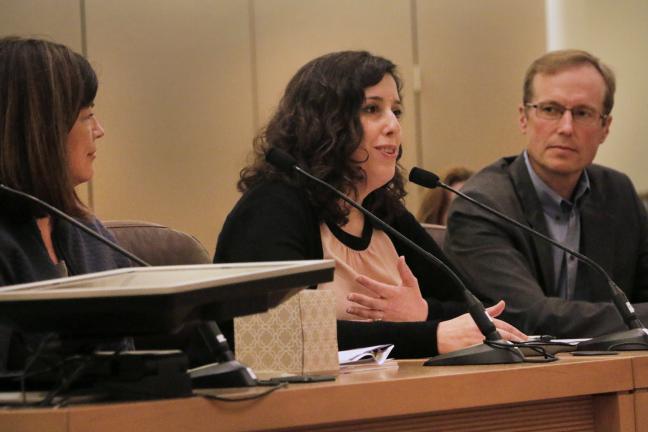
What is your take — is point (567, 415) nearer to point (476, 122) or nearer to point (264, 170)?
point (264, 170)

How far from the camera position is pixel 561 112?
11.1ft

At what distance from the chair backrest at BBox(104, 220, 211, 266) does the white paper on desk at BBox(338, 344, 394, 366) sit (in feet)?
3.13

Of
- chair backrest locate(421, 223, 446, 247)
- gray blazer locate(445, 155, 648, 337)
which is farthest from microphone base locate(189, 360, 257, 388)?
chair backrest locate(421, 223, 446, 247)

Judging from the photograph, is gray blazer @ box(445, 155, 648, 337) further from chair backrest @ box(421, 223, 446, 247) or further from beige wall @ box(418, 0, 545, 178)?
Result: beige wall @ box(418, 0, 545, 178)

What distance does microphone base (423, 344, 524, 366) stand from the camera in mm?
1736

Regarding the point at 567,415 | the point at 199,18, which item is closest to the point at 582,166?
the point at 567,415

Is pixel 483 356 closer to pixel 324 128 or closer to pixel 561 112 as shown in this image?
pixel 324 128

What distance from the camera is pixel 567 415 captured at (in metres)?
1.67

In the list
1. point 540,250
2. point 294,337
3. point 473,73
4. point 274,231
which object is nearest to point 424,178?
point 274,231

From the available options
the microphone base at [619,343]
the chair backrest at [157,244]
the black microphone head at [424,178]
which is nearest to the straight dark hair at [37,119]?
the chair backrest at [157,244]

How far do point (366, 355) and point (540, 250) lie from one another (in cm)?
132

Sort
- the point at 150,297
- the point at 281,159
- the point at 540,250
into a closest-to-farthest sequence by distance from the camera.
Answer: the point at 150,297 → the point at 281,159 → the point at 540,250

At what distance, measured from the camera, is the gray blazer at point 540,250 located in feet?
9.33

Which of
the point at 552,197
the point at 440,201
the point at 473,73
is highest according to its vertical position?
the point at 473,73
